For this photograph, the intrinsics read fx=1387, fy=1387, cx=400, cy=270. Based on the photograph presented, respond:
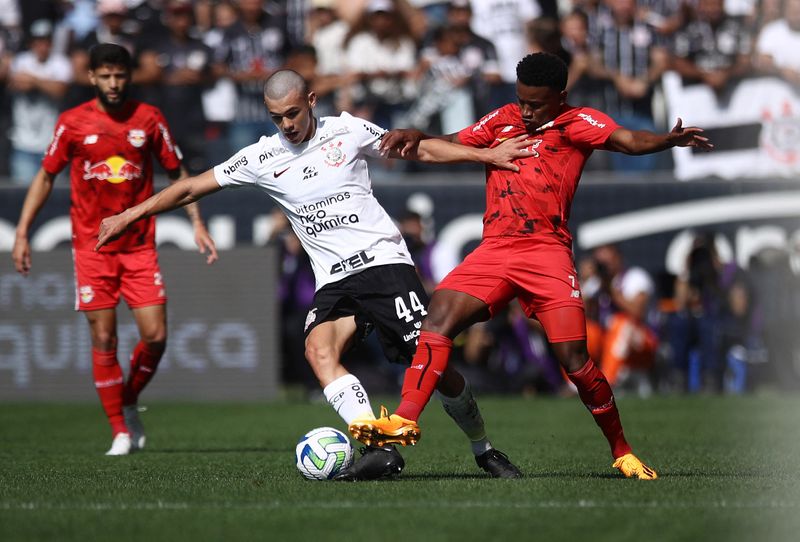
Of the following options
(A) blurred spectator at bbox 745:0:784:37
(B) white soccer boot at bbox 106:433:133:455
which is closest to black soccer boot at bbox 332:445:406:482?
(B) white soccer boot at bbox 106:433:133:455

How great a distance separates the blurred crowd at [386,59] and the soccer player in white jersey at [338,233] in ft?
32.5

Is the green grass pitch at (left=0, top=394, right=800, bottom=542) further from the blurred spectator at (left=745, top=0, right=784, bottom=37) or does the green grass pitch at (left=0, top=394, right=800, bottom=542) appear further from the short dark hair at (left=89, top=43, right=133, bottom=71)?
the blurred spectator at (left=745, top=0, right=784, bottom=37)

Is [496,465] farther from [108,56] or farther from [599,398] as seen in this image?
[108,56]

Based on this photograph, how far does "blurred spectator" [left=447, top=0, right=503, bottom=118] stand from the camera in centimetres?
1845

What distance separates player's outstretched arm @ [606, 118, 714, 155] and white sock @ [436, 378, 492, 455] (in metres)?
1.75

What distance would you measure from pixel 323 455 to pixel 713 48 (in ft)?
42.5

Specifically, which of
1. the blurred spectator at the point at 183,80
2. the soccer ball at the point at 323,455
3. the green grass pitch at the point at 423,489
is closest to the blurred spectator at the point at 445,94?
the blurred spectator at the point at 183,80

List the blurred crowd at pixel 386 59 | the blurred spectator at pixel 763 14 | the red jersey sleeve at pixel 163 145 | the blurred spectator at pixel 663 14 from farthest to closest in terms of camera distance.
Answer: the blurred spectator at pixel 663 14 → the blurred spectator at pixel 763 14 → the blurred crowd at pixel 386 59 → the red jersey sleeve at pixel 163 145

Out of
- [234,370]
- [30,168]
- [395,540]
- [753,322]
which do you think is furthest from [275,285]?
[395,540]

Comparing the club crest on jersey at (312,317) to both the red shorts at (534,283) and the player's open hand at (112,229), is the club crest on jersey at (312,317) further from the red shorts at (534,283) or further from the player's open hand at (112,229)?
the player's open hand at (112,229)

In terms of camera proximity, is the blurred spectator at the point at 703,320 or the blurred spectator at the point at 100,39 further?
the blurred spectator at the point at 100,39

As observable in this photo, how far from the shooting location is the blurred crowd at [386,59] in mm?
18688

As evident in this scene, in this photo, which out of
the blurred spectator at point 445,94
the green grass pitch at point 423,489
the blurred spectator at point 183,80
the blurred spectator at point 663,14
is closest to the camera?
the green grass pitch at point 423,489

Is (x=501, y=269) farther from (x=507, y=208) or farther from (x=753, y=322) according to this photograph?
(x=753, y=322)
